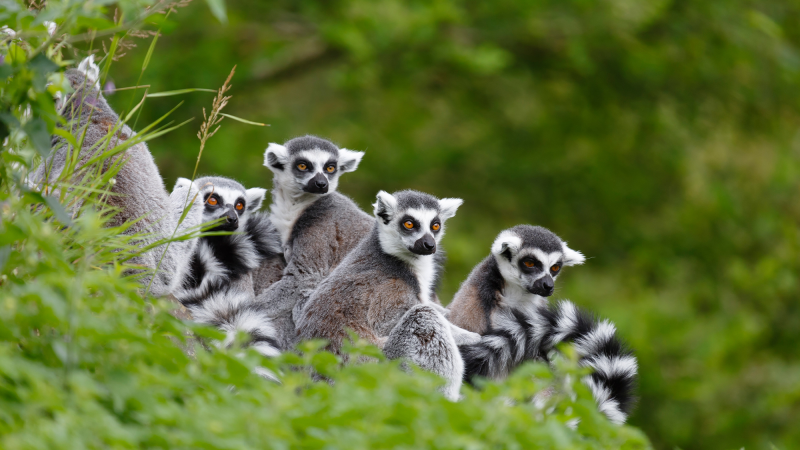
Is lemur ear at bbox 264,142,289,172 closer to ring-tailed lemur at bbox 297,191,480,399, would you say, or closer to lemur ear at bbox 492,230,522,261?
ring-tailed lemur at bbox 297,191,480,399

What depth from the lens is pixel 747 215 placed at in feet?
35.7

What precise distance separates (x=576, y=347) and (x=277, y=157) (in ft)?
7.34

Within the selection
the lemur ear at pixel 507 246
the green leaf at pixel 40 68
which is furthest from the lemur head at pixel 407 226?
the green leaf at pixel 40 68

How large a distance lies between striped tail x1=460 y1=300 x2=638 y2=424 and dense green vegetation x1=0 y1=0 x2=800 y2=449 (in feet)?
18.3

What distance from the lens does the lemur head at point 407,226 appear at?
4.00 meters

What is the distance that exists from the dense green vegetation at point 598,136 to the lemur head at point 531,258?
4.95m

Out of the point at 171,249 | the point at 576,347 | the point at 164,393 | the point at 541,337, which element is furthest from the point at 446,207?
the point at 164,393

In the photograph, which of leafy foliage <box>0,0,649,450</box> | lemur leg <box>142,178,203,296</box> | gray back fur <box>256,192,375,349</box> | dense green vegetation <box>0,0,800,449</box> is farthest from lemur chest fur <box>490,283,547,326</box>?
dense green vegetation <box>0,0,800,449</box>

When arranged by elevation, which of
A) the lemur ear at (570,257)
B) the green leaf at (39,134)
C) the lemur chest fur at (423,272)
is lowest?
the green leaf at (39,134)

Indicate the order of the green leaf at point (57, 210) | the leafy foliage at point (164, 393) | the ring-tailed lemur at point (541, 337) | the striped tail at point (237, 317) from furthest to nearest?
the ring-tailed lemur at point (541, 337) < the striped tail at point (237, 317) < the green leaf at point (57, 210) < the leafy foliage at point (164, 393)

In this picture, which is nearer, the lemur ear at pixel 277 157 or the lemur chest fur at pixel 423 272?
the lemur chest fur at pixel 423 272

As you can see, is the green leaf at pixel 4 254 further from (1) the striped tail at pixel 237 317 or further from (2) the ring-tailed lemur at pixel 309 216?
(2) the ring-tailed lemur at pixel 309 216

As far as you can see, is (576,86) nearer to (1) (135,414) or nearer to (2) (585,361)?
(2) (585,361)

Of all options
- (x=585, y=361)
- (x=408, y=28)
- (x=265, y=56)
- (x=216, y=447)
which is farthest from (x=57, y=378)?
(x=265, y=56)
